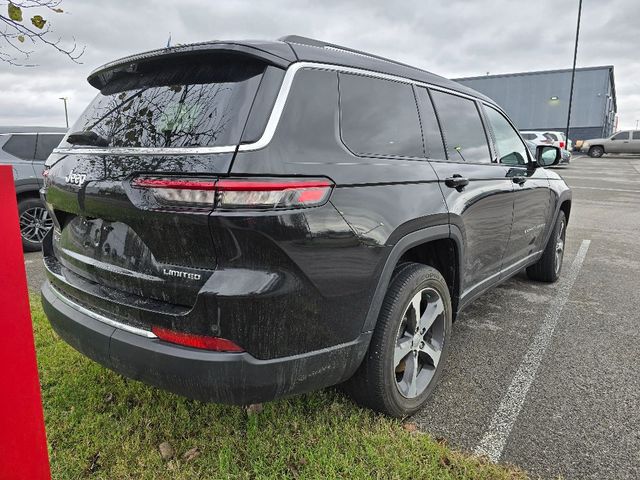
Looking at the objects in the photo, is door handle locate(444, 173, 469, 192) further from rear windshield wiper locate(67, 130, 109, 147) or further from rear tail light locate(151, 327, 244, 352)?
rear windshield wiper locate(67, 130, 109, 147)

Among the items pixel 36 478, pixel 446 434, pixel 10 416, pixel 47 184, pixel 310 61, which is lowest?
pixel 446 434

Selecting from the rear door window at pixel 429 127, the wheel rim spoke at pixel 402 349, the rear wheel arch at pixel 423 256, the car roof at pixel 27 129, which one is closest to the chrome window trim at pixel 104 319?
the rear wheel arch at pixel 423 256

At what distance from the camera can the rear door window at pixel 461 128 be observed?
3.00 meters

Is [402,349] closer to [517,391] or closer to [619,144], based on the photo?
[517,391]

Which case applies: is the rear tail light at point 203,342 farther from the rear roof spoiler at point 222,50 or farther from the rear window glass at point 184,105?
the rear roof spoiler at point 222,50

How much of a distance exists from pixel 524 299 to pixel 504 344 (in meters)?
1.24

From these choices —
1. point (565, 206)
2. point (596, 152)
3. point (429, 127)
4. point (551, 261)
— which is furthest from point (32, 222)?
point (596, 152)

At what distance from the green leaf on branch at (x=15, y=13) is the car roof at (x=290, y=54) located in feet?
1.31

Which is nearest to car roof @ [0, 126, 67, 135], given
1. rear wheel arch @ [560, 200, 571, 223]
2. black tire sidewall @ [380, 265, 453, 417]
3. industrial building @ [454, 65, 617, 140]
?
black tire sidewall @ [380, 265, 453, 417]

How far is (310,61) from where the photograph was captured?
80.4 inches

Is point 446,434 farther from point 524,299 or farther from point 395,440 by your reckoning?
point 524,299

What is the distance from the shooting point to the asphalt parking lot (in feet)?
7.67

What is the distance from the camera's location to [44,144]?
6281 millimetres

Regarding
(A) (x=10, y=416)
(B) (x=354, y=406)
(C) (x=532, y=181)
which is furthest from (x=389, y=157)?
(C) (x=532, y=181)
